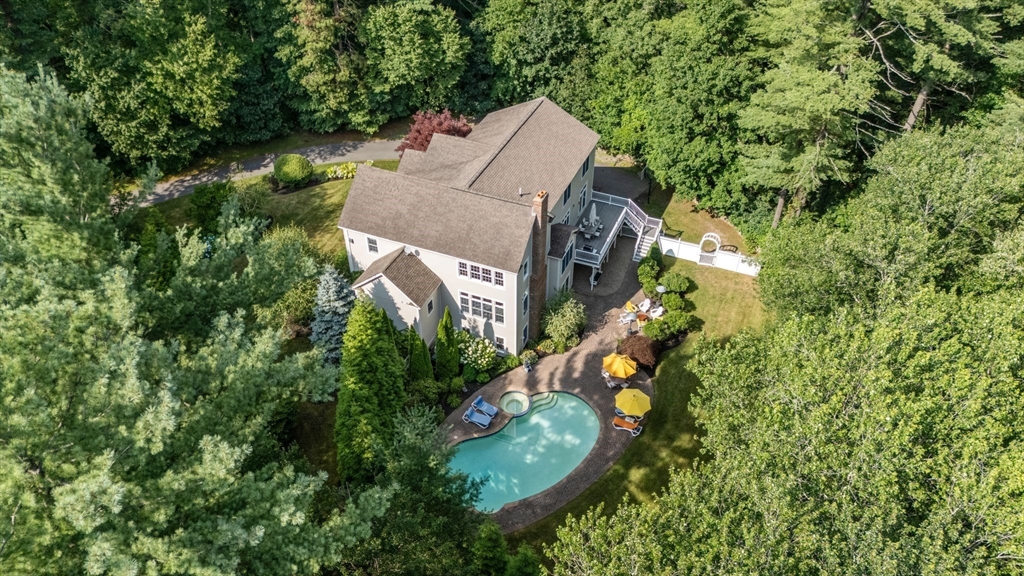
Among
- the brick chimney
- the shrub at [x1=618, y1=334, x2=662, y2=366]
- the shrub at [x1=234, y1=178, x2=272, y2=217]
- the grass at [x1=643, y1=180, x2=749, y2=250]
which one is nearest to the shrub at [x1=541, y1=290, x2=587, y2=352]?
the brick chimney

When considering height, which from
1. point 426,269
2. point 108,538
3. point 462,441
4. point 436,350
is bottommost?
point 462,441

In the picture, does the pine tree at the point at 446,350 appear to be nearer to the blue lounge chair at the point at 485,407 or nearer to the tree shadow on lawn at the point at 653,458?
the blue lounge chair at the point at 485,407

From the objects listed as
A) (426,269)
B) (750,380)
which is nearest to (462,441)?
(426,269)

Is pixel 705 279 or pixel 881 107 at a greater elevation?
pixel 881 107

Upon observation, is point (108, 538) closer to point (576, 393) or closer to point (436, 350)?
point (436, 350)

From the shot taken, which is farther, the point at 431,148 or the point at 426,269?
the point at 431,148

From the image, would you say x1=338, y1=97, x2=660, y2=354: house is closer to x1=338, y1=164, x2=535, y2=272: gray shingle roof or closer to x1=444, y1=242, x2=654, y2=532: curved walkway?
x1=338, y1=164, x2=535, y2=272: gray shingle roof

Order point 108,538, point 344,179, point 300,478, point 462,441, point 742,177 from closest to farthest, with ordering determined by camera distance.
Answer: point 108,538 < point 300,478 < point 462,441 < point 742,177 < point 344,179
